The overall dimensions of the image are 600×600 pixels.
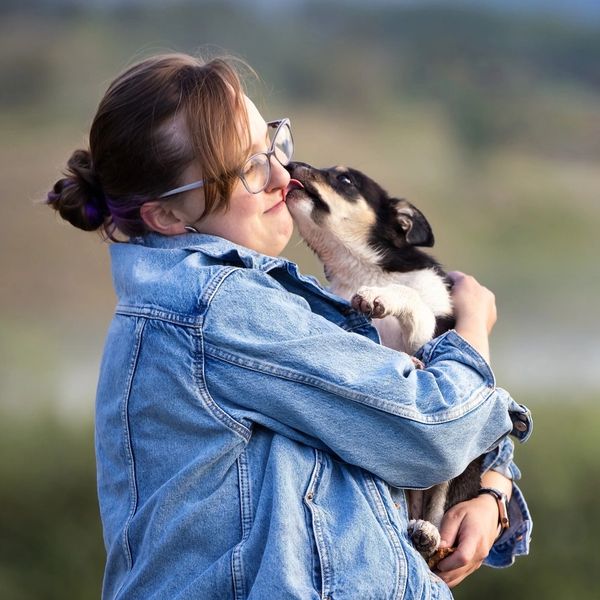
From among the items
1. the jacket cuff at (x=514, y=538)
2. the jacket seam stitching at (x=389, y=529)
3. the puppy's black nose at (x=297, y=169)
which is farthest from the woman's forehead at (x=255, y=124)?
the jacket cuff at (x=514, y=538)

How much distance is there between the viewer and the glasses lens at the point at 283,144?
1.95 m

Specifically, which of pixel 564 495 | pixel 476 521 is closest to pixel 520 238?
pixel 564 495

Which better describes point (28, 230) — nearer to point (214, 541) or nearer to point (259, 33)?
point (259, 33)

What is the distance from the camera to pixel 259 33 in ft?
18.1

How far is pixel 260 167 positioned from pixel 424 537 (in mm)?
786

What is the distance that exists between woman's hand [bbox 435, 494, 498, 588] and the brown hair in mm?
819

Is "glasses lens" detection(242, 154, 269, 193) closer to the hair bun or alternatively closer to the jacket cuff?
the hair bun

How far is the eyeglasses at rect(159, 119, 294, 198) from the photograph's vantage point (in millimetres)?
1810

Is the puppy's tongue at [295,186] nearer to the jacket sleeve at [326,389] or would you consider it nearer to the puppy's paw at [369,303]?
the puppy's paw at [369,303]

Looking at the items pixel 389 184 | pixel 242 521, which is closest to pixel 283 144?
pixel 242 521

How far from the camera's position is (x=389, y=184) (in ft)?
17.6

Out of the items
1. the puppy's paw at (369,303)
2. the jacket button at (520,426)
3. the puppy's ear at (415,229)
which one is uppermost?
the puppy's paw at (369,303)

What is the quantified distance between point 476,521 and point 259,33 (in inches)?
162

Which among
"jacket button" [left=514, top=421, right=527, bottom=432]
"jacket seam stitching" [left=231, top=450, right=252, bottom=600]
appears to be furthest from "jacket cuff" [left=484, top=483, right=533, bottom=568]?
"jacket seam stitching" [left=231, top=450, right=252, bottom=600]
